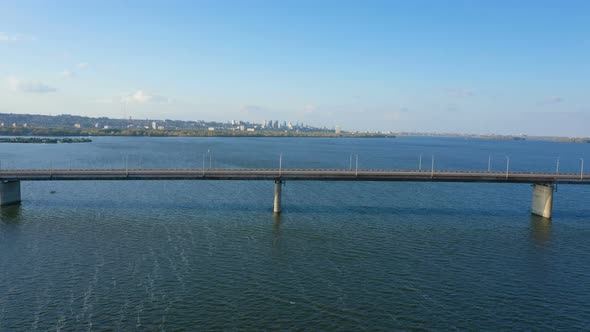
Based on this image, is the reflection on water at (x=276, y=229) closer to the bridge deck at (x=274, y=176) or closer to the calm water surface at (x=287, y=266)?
the calm water surface at (x=287, y=266)

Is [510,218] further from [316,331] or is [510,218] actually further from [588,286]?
[316,331]

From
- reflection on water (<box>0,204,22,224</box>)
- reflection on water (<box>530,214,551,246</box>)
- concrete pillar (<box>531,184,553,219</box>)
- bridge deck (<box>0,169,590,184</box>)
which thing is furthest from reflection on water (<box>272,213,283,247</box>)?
concrete pillar (<box>531,184,553,219</box>)

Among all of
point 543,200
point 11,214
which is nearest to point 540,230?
point 543,200

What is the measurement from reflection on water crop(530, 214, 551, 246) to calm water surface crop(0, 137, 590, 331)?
1.52 feet

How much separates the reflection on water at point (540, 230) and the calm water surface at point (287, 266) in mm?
464

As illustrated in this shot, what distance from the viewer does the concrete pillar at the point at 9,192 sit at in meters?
74.8

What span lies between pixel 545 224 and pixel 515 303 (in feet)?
125

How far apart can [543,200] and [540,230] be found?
12.3 metres

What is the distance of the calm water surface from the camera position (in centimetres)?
3594

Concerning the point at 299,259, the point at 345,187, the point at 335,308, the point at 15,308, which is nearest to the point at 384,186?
the point at 345,187

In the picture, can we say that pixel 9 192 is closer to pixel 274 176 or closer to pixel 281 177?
pixel 274 176

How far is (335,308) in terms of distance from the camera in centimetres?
3762

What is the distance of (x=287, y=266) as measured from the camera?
47.6 meters

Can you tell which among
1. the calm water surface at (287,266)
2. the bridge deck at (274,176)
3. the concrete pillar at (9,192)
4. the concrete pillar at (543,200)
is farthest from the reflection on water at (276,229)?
the concrete pillar at (9,192)
